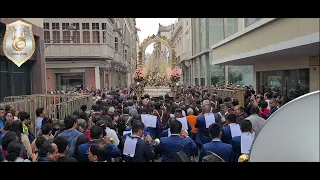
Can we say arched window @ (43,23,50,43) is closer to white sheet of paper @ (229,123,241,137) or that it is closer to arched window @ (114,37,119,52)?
arched window @ (114,37,119,52)

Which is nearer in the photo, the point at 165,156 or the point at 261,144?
the point at 261,144

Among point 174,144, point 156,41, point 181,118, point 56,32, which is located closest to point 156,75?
point 156,41

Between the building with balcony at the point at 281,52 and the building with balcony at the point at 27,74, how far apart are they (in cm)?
1077

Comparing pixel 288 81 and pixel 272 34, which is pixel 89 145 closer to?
pixel 272 34

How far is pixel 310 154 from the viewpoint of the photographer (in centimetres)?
187

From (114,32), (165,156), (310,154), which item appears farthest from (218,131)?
(114,32)

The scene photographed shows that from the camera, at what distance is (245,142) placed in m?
5.06

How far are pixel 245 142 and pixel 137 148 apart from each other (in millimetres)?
1674

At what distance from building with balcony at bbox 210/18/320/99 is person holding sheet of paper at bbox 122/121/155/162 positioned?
123 inches
